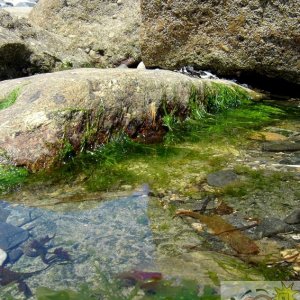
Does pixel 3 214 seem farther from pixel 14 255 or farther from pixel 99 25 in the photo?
pixel 99 25

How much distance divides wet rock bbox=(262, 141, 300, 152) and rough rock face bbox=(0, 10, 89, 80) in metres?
4.09

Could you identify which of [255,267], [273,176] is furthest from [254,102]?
[255,267]

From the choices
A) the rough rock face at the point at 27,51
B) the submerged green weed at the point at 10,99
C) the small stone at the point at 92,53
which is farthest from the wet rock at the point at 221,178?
the small stone at the point at 92,53

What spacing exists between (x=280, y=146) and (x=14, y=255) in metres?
2.75

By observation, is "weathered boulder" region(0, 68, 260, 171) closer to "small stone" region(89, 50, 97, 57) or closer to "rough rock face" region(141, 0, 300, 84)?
"rough rock face" region(141, 0, 300, 84)

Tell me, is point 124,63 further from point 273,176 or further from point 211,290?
point 211,290

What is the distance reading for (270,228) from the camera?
9.58ft

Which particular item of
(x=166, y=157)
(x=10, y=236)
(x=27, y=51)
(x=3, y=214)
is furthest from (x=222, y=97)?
(x=10, y=236)

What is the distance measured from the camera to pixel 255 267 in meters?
2.52

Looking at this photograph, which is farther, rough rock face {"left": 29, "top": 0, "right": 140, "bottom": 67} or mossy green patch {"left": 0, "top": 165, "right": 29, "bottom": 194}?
rough rock face {"left": 29, "top": 0, "right": 140, "bottom": 67}

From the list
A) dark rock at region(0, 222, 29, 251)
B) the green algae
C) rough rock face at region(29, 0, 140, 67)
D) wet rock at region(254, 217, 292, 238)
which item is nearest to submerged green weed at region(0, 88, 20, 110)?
the green algae

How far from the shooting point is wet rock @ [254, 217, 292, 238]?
2.87 m

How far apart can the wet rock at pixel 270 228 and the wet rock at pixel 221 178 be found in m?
0.67

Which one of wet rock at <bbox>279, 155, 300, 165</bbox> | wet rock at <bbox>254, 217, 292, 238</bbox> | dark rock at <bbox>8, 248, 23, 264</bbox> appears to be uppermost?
wet rock at <bbox>279, 155, 300, 165</bbox>
